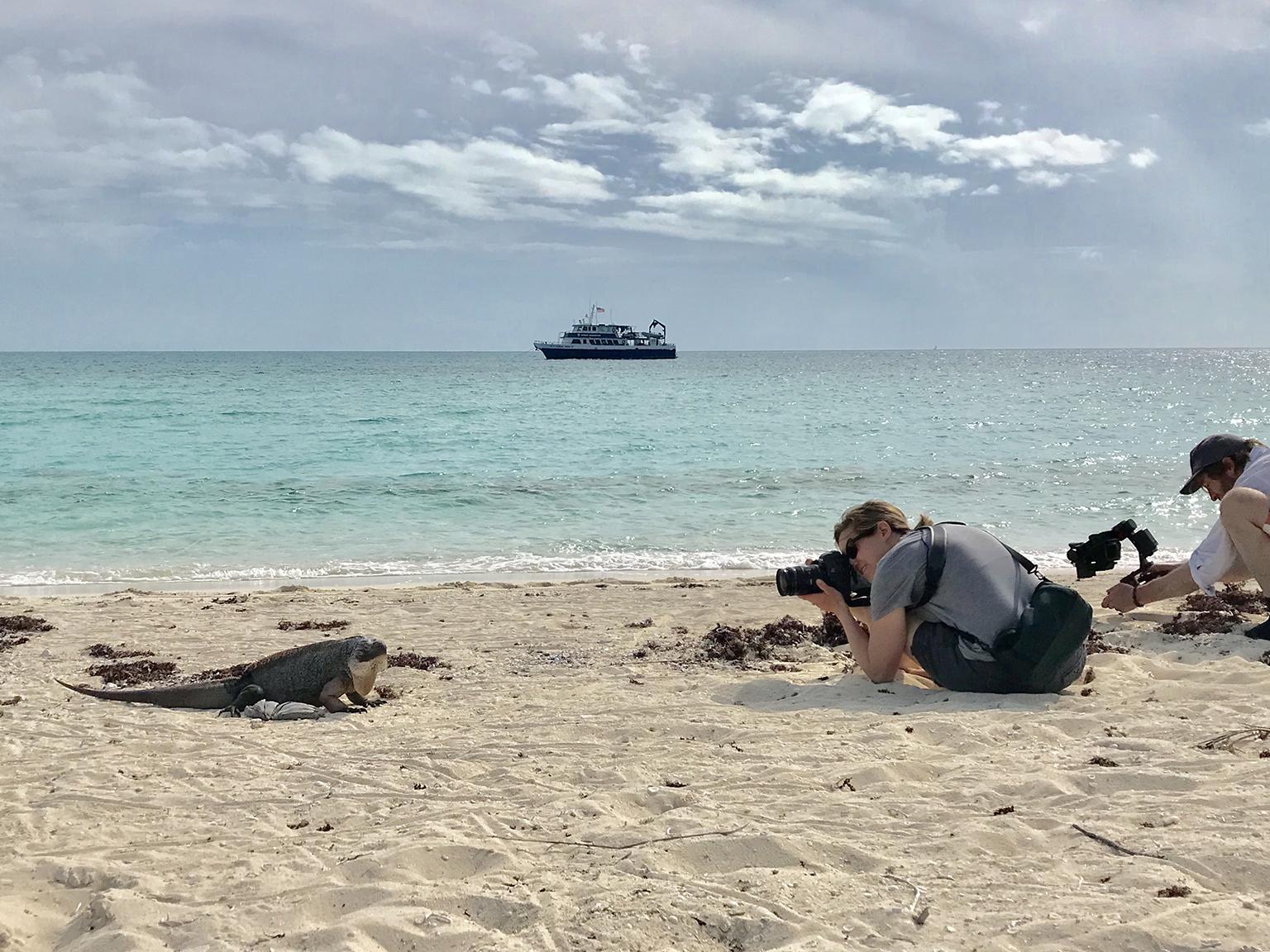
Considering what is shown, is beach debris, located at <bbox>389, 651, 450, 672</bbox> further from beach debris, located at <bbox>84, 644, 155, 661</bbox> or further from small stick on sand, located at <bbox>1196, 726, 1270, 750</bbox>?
small stick on sand, located at <bbox>1196, 726, 1270, 750</bbox>

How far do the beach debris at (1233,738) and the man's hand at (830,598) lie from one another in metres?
1.89

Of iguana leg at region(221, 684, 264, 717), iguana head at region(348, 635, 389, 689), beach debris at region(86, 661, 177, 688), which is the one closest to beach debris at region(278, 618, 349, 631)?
beach debris at region(86, 661, 177, 688)

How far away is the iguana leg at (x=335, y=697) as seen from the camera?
5.79 metres

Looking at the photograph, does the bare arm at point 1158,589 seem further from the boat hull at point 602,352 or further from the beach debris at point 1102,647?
the boat hull at point 602,352

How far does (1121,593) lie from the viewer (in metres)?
6.05

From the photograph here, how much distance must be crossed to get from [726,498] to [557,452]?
8735mm

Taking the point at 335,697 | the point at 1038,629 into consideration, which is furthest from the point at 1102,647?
the point at 335,697

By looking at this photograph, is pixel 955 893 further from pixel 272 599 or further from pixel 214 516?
pixel 214 516

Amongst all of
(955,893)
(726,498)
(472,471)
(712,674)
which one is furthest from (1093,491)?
(955,893)

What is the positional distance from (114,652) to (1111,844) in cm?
708

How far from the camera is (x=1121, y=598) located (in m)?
6.05

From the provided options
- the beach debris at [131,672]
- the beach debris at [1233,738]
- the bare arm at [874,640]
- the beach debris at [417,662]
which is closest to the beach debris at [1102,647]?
the bare arm at [874,640]

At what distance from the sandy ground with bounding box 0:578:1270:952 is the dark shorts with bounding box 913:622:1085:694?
0.09 metres

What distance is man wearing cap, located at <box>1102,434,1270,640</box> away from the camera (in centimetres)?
545
